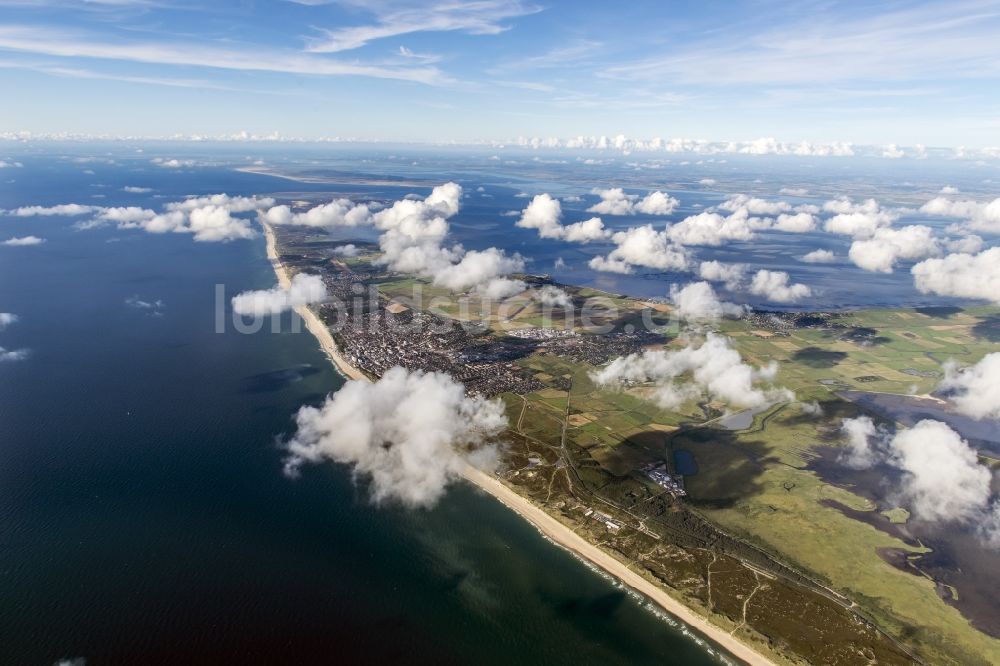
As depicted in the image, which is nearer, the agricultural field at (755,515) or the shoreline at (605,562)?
the shoreline at (605,562)

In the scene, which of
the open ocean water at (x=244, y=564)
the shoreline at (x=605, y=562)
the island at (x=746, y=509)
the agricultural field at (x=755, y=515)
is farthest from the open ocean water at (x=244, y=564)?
the agricultural field at (x=755, y=515)

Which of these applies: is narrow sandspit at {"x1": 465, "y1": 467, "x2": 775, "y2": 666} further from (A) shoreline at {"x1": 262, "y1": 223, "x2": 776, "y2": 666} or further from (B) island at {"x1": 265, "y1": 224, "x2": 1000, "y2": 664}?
(B) island at {"x1": 265, "y1": 224, "x2": 1000, "y2": 664}

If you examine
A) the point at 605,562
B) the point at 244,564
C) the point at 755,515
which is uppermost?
the point at 244,564

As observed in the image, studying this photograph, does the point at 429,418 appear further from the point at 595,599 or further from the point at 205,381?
the point at 205,381

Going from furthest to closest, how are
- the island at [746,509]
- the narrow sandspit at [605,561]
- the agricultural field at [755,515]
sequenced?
1. the agricultural field at [755,515]
2. the island at [746,509]
3. the narrow sandspit at [605,561]

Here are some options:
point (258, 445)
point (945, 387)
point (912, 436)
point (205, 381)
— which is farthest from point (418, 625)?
point (945, 387)

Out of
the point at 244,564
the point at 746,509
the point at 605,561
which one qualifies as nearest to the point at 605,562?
the point at 605,561

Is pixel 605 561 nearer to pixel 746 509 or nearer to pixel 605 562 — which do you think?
pixel 605 562

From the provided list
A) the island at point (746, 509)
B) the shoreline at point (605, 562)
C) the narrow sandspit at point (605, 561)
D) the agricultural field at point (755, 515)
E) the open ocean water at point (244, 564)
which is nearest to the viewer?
the open ocean water at point (244, 564)

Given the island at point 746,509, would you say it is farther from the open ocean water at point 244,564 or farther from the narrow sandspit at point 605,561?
the open ocean water at point 244,564
